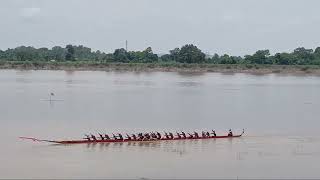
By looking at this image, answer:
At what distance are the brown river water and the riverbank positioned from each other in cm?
4033

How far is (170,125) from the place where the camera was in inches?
1152

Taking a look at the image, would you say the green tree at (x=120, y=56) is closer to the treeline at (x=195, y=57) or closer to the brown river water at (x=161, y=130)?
the treeline at (x=195, y=57)

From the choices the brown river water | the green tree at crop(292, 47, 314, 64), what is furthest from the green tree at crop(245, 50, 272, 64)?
the brown river water

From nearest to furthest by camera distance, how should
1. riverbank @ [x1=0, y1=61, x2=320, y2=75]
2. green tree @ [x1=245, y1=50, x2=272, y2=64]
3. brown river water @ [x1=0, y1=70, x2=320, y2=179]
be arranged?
brown river water @ [x1=0, y1=70, x2=320, y2=179]
riverbank @ [x1=0, y1=61, x2=320, y2=75]
green tree @ [x1=245, y1=50, x2=272, y2=64]

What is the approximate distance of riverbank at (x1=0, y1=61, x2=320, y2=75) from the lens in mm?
89125

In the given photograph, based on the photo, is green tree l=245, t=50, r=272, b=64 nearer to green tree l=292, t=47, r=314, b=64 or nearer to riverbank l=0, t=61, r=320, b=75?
riverbank l=0, t=61, r=320, b=75

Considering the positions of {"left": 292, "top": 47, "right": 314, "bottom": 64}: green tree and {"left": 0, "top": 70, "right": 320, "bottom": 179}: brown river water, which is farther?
{"left": 292, "top": 47, "right": 314, "bottom": 64}: green tree

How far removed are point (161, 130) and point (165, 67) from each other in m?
62.9

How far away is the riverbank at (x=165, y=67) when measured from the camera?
8912 centimetres

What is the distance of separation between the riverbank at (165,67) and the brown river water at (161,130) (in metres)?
40.3

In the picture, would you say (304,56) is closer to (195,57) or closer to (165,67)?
(195,57)

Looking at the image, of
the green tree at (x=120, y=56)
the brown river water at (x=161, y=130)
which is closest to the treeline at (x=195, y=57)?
the green tree at (x=120, y=56)

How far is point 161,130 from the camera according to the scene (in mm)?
27562

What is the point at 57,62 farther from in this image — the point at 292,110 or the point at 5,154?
the point at 5,154
